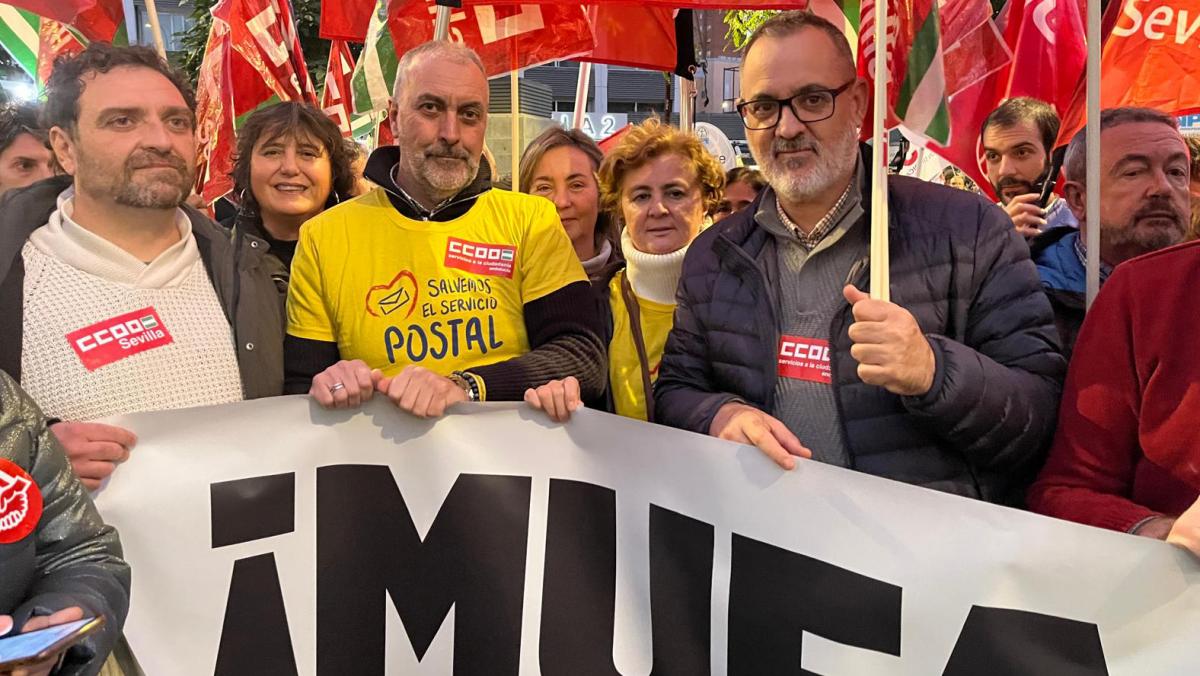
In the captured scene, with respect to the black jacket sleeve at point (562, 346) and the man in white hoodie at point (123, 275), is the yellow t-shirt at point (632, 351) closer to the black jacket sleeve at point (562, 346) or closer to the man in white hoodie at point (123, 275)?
the black jacket sleeve at point (562, 346)

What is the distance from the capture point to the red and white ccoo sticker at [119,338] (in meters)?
2.44

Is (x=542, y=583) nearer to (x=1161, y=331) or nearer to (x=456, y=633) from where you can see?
(x=456, y=633)

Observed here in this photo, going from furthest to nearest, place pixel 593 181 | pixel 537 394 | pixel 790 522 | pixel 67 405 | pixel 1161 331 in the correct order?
pixel 593 181 < pixel 537 394 < pixel 67 405 < pixel 790 522 < pixel 1161 331

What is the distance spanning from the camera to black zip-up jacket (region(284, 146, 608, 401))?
2.73 metres

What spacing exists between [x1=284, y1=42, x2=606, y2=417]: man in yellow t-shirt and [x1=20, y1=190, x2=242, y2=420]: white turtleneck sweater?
0.90ft

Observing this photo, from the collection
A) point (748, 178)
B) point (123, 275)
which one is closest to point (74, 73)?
point (123, 275)

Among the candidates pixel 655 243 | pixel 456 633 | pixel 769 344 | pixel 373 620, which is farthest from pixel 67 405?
pixel 655 243

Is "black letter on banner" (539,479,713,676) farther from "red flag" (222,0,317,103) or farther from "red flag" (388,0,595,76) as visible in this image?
"red flag" (222,0,317,103)

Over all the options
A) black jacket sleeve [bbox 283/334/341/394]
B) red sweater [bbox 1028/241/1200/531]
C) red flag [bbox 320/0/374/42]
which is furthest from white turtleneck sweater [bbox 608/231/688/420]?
red flag [bbox 320/0/374/42]

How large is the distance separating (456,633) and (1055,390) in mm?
1567

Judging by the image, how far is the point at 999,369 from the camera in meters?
2.22

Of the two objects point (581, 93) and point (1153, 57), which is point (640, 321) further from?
point (581, 93)

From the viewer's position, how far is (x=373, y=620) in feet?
8.11

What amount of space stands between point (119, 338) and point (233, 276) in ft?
1.26
